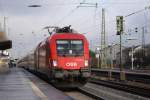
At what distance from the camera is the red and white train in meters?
24.1

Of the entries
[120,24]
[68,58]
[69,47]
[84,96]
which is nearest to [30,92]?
[84,96]

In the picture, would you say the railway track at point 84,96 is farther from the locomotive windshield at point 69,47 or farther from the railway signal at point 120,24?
the railway signal at point 120,24

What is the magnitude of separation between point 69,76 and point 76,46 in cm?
222

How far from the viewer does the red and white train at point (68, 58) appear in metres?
A: 24.1

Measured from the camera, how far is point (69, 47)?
2528 cm

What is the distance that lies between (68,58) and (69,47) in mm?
925

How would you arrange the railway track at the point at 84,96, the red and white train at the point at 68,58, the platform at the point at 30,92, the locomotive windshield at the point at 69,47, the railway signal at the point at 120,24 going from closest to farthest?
the platform at the point at 30,92, the railway track at the point at 84,96, the red and white train at the point at 68,58, the locomotive windshield at the point at 69,47, the railway signal at the point at 120,24

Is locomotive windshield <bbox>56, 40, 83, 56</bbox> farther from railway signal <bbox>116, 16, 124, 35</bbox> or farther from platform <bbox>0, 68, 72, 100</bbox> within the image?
railway signal <bbox>116, 16, 124, 35</bbox>

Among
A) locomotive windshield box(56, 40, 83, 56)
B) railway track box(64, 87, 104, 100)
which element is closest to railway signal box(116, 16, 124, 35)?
locomotive windshield box(56, 40, 83, 56)

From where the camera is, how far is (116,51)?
100938 mm

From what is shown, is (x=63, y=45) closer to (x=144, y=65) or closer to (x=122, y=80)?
(x=122, y=80)

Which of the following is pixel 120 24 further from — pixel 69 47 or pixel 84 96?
pixel 84 96

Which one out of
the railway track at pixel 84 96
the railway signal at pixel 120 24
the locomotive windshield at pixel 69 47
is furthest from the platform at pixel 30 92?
the railway signal at pixel 120 24

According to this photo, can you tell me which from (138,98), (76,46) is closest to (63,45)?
(76,46)
